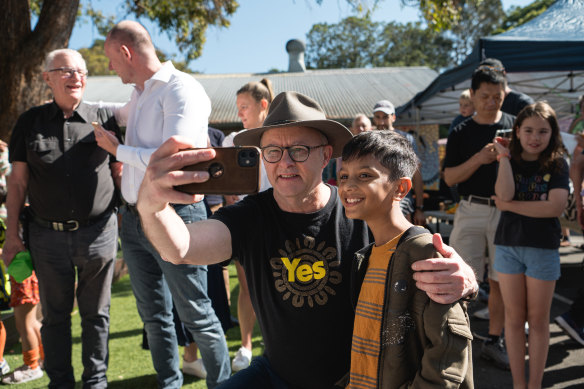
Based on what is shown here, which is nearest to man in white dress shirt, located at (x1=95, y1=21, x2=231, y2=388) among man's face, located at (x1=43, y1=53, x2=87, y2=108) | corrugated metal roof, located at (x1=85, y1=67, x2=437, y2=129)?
man's face, located at (x1=43, y1=53, x2=87, y2=108)

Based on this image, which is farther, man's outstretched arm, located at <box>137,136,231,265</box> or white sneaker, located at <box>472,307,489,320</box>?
white sneaker, located at <box>472,307,489,320</box>

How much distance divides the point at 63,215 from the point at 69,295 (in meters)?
0.59

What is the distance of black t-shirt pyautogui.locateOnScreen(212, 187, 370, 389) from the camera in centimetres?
177

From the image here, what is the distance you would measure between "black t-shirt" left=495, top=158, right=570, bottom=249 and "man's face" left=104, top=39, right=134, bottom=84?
8.79ft

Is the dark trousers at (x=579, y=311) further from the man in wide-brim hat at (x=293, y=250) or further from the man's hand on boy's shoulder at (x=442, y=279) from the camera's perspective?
the man's hand on boy's shoulder at (x=442, y=279)

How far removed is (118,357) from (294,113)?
3.29 metres

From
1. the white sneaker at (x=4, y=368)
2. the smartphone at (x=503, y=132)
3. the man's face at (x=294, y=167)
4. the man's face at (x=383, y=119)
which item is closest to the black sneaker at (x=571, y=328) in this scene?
the smartphone at (x=503, y=132)

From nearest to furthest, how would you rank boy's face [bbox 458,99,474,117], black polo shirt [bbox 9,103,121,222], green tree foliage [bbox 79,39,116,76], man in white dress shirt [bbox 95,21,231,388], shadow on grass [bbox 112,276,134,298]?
man in white dress shirt [bbox 95,21,231,388] → black polo shirt [bbox 9,103,121,222] → boy's face [bbox 458,99,474,117] → shadow on grass [bbox 112,276,134,298] → green tree foliage [bbox 79,39,116,76]

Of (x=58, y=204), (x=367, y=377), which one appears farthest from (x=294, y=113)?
(x=58, y=204)

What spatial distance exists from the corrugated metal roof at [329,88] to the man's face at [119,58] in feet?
35.5

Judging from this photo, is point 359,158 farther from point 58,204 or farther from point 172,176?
point 58,204

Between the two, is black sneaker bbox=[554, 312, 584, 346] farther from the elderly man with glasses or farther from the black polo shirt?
the black polo shirt

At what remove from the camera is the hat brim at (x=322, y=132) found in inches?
74.3

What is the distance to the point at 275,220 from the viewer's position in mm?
1941
